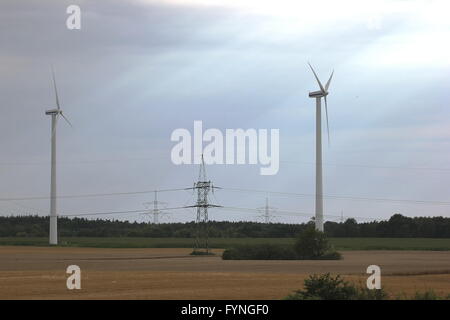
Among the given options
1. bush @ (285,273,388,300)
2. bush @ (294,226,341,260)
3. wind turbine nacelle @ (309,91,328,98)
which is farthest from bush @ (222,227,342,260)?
bush @ (285,273,388,300)

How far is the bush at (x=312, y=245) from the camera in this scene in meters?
116

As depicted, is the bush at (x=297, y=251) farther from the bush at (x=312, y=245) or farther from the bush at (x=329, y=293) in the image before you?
the bush at (x=329, y=293)

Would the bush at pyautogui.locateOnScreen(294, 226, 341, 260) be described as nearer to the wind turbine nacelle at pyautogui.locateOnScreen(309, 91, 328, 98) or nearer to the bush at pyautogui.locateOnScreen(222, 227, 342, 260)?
the bush at pyautogui.locateOnScreen(222, 227, 342, 260)

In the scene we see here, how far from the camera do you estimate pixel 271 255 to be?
116875mm

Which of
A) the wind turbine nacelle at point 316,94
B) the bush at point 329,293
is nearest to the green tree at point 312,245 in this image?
the wind turbine nacelle at point 316,94

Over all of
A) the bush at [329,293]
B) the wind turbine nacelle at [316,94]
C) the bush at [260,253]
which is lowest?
the bush at [260,253]

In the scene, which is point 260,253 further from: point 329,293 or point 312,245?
point 329,293

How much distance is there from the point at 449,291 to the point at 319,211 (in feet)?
247

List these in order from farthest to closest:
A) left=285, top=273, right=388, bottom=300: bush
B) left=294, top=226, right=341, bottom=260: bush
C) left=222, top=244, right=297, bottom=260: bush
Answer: left=294, top=226, right=341, bottom=260: bush, left=222, top=244, right=297, bottom=260: bush, left=285, top=273, right=388, bottom=300: bush

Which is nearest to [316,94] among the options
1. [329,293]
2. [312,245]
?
[312,245]

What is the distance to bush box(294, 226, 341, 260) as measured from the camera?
116250 millimetres

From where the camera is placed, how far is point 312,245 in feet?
385
